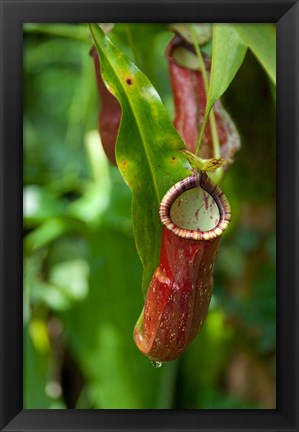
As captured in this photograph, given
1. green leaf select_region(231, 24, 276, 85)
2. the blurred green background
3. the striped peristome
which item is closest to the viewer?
the striped peristome

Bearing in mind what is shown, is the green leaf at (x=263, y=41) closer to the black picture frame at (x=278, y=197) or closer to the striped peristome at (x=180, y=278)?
the black picture frame at (x=278, y=197)

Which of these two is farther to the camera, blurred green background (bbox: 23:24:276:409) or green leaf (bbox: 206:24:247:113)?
blurred green background (bbox: 23:24:276:409)

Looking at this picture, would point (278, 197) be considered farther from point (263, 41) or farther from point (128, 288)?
point (128, 288)

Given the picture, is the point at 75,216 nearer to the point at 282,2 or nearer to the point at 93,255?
the point at 93,255

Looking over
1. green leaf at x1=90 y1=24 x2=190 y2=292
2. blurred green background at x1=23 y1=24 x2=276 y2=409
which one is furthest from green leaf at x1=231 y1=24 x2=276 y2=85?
blurred green background at x1=23 y1=24 x2=276 y2=409

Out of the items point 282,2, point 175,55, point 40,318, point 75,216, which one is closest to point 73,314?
point 40,318

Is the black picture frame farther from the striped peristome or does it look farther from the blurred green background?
the blurred green background

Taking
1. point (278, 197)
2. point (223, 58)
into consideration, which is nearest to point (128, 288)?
point (278, 197)
